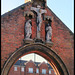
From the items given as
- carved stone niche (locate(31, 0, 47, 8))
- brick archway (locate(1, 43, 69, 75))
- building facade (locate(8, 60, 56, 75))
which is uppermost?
carved stone niche (locate(31, 0, 47, 8))

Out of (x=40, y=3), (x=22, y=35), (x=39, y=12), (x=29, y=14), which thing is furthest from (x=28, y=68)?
(x=22, y=35)

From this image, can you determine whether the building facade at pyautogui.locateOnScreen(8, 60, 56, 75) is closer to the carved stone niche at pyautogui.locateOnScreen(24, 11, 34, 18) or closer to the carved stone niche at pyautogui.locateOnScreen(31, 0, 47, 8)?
the carved stone niche at pyautogui.locateOnScreen(31, 0, 47, 8)

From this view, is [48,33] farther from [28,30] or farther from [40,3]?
[40,3]

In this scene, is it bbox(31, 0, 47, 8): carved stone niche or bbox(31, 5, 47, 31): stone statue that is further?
bbox(31, 0, 47, 8): carved stone niche

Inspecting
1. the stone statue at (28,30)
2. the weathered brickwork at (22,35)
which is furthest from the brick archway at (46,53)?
the stone statue at (28,30)

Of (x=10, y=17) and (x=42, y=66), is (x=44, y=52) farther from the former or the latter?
(x=42, y=66)

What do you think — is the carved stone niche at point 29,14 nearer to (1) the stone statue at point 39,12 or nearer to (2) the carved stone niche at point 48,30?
(1) the stone statue at point 39,12

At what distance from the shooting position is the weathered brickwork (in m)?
12.6

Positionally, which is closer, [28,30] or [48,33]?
[28,30]

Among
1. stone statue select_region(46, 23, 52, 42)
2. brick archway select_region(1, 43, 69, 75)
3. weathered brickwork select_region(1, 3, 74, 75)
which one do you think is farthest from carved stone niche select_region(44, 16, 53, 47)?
brick archway select_region(1, 43, 69, 75)

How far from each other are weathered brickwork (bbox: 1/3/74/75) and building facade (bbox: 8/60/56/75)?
97.2 ft

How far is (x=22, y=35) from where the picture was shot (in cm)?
1315

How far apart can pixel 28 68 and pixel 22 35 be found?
31.6 meters

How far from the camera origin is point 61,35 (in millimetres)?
14453
